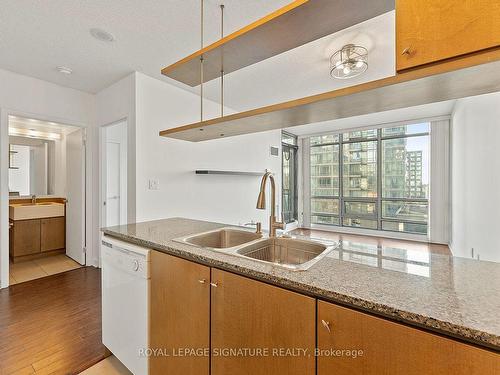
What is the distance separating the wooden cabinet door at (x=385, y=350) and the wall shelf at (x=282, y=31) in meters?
1.27

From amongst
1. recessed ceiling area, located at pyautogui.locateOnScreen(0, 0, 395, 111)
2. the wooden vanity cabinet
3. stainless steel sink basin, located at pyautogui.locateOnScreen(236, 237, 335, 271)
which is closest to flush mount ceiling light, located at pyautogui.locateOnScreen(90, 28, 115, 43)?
recessed ceiling area, located at pyautogui.locateOnScreen(0, 0, 395, 111)

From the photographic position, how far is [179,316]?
1.28 meters

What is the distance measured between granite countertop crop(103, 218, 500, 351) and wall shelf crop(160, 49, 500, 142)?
2.34 feet

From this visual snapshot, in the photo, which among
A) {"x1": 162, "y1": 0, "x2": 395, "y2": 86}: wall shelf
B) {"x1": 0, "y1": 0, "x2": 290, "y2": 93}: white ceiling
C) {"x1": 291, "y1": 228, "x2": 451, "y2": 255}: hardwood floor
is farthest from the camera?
A: {"x1": 291, "y1": 228, "x2": 451, "y2": 255}: hardwood floor

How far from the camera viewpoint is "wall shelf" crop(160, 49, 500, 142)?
82cm

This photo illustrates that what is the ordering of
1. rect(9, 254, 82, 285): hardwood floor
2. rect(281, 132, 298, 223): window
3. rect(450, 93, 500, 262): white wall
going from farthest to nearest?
rect(281, 132, 298, 223): window
rect(9, 254, 82, 285): hardwood floor
rect(450, 93, 500, 262): white wall

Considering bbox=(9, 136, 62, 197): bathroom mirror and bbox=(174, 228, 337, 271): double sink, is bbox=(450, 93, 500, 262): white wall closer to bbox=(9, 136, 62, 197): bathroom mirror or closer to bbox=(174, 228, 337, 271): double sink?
bbox=(174, 228, 337, 271): double sink

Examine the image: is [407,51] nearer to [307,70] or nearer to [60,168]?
[307,70]

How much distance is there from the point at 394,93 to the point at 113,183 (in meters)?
3.99

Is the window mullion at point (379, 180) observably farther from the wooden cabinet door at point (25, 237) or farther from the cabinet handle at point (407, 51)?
the wooden cabinet door at point (25, 237)

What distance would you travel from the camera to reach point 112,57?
2.59 metres

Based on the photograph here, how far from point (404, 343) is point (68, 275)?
392cm

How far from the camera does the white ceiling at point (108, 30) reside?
1.87 metres

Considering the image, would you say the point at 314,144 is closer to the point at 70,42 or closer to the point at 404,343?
the point at 70,42
